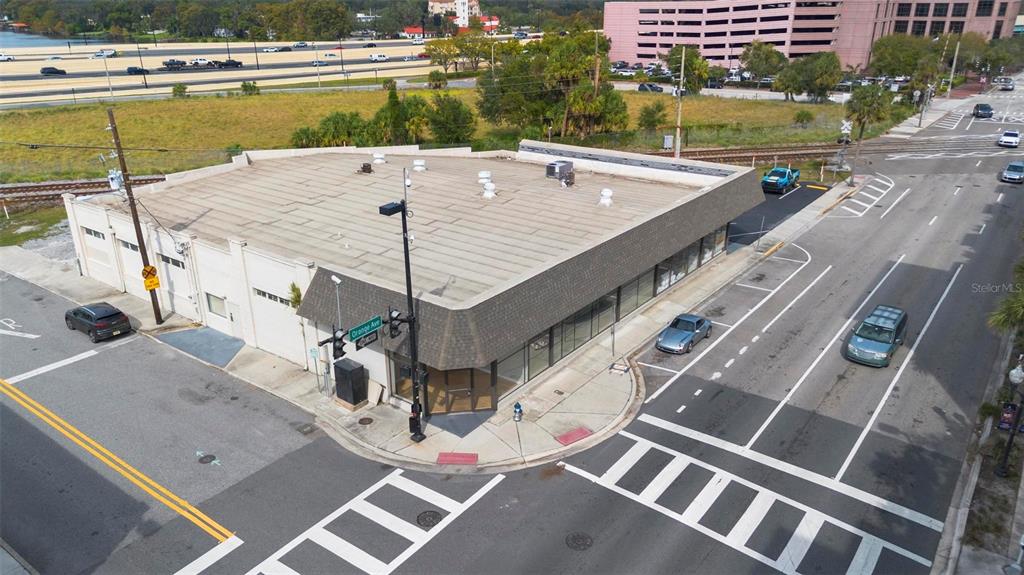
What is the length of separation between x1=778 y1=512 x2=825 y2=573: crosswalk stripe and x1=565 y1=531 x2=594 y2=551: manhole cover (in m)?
5.30

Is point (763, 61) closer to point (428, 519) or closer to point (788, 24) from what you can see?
point (788, 24)

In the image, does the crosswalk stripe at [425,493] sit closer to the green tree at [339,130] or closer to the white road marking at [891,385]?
the white road marking at [891,385]

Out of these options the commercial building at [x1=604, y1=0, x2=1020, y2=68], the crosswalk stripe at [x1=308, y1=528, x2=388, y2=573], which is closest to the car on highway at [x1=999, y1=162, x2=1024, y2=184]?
the crosswalk stripe at [x1=308, y1=528, x2=388, y2=573]

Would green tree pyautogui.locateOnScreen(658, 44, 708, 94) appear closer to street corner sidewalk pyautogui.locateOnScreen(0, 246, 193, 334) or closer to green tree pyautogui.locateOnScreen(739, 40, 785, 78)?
green tree pyautogui.locateOnScreen(739, 40, 785, 78)

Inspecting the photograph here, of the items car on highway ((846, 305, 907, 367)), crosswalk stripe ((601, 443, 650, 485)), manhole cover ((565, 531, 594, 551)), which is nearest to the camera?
manhole cover ((565, 531, 594, 551))

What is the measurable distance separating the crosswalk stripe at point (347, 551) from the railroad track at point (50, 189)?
46.7 meters

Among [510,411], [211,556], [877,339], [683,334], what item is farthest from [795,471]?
[211,556]

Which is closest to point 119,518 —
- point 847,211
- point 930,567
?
point 930,567

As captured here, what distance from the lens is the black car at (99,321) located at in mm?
31969

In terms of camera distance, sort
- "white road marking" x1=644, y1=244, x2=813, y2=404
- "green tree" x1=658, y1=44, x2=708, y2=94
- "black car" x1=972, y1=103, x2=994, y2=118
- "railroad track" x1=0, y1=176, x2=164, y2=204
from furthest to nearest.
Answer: "green tree" x1=658, y1=44, x2=708, y2=94 → "black car" x1=972, y1=103, x2=994, y2=118 → "railroad track" x1=0, y1=176, x2=164, y2=204 → "white road marking" x1=644, y1=244, x2=813, y2=404

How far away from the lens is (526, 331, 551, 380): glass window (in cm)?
2756

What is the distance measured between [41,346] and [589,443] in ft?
88.0

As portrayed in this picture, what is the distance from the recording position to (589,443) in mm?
24094

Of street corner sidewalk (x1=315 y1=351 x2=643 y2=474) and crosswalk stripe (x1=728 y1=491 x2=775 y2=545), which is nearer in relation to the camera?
crosswalk stripe (x1=728 y1=491 x2=775 y2=545)
